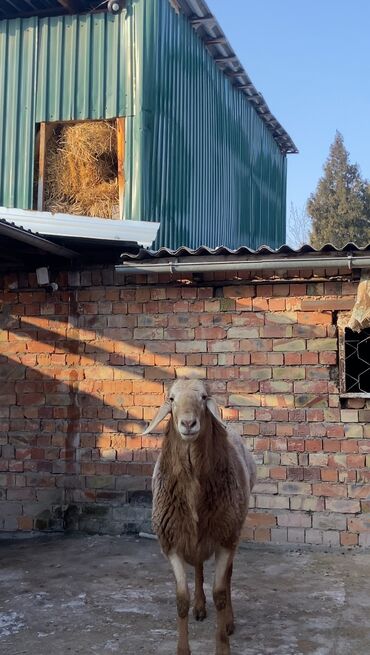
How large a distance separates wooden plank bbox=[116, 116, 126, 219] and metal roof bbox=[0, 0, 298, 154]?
5.86 ft

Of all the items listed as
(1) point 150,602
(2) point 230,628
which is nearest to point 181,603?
(2) point 230,628

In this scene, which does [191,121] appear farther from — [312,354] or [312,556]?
[312,556]

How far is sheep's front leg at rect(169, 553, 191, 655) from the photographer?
4.42 metres

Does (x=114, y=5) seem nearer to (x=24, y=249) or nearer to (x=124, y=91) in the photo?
(x=124, y=91)

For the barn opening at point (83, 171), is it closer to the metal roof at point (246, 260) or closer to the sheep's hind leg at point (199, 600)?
the metal roof at point (246, 260)

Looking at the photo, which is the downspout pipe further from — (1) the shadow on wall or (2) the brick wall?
(1) the shadow on wall

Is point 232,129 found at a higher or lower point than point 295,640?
higher

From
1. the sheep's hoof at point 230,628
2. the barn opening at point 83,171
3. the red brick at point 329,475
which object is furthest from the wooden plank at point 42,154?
the sheep's hoof at point 230,628

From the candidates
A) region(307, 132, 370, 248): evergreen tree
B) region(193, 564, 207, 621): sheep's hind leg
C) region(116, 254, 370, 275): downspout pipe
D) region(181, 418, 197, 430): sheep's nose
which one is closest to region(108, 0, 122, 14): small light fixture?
region(116, 254, 370, 275): downspout pipe

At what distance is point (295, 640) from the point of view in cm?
474

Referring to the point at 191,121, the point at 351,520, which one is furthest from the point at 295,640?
the point at 191,121

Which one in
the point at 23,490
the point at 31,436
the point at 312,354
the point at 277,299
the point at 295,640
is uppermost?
the point at 277,299

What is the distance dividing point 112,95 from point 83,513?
18.4ft

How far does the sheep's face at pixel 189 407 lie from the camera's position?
4105 mm
